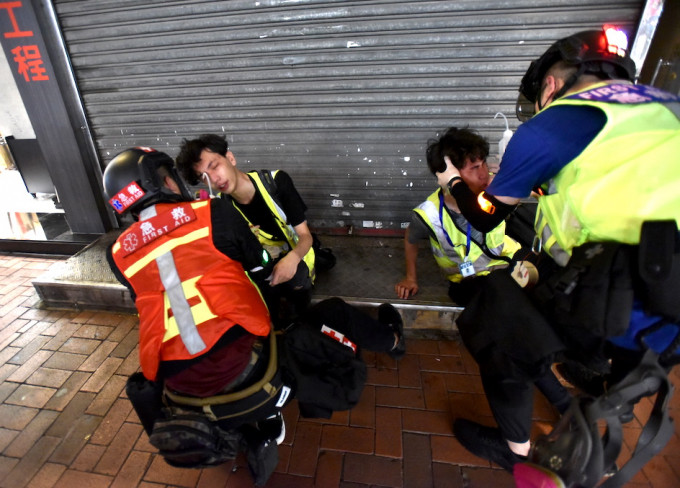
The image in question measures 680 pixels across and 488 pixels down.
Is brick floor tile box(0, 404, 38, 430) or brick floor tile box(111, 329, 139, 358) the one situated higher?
brick floor tile box(111, 329, 139, 358)

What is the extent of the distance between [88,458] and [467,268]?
322cm

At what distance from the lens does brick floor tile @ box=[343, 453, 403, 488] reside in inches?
85.5

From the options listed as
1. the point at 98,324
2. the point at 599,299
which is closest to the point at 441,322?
the point at 599,299

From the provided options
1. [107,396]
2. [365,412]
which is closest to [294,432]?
[365,412]

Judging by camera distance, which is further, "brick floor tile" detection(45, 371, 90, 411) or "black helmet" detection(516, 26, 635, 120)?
"brick floor tile" detection(45, 371, 90, 411)

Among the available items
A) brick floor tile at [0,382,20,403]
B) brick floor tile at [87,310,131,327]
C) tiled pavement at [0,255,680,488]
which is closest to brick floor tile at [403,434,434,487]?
tiled pavement at [0,255,680,488]

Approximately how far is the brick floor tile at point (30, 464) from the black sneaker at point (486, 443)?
10.0 feet

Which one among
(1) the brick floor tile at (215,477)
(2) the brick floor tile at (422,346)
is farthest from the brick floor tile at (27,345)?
(2) the brick floor tile at (422,346)

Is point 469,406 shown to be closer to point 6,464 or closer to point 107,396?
point 107,396

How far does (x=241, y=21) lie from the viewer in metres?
3.54

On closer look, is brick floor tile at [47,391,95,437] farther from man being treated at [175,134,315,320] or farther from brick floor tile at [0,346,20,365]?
man being treated at [175,134,315,320]

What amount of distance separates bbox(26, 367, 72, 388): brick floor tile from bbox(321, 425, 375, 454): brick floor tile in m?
2.51

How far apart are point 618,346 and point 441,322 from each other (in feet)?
5.72

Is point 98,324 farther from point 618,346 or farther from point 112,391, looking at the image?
point 618,346
